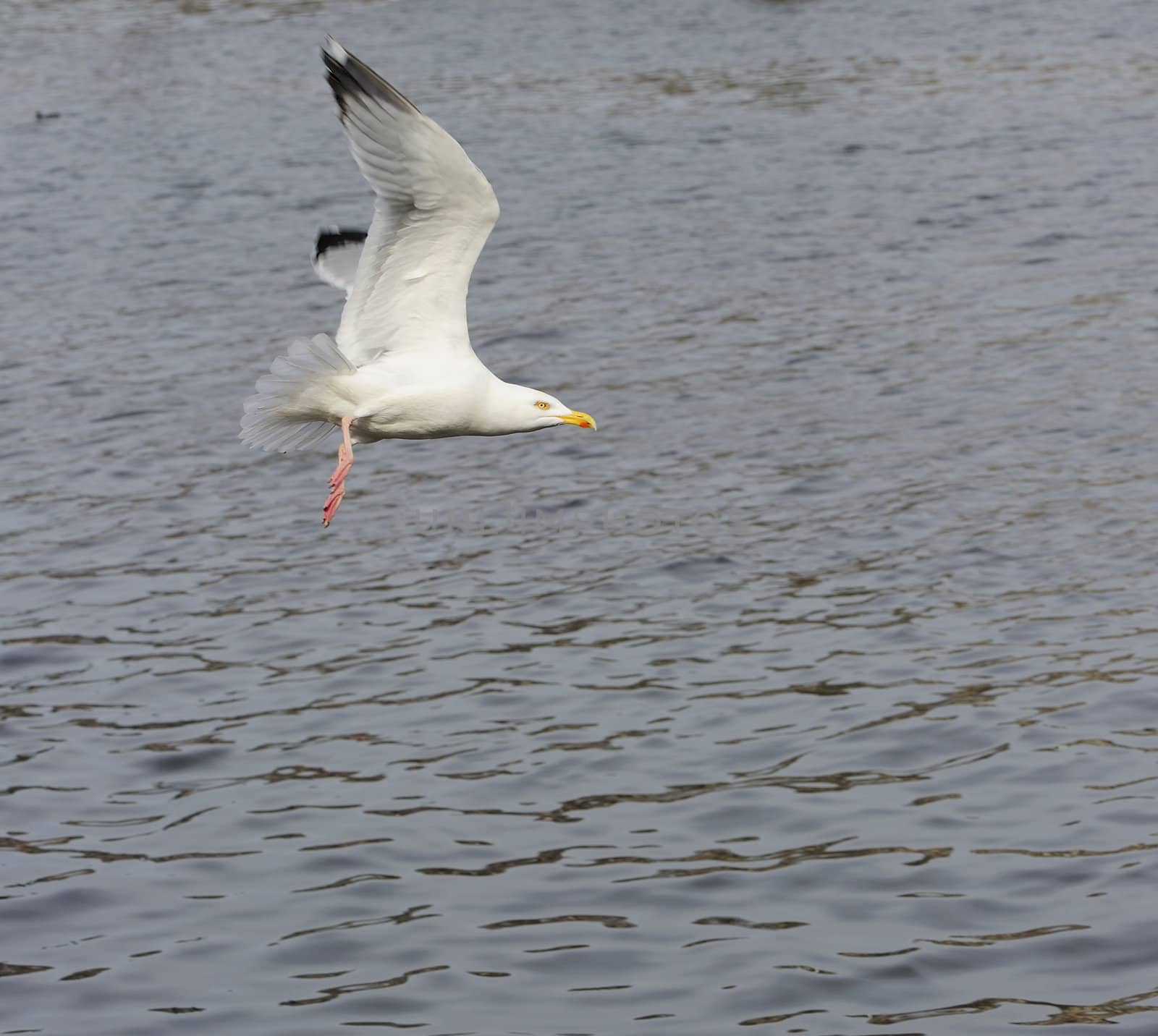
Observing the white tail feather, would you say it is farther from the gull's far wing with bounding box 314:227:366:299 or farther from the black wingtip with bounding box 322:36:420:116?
the gull's far wing with bounding box 314:227:366:299

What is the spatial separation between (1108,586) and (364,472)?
6.63 meters

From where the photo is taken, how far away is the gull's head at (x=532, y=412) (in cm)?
938

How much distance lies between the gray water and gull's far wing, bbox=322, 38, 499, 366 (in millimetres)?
2981

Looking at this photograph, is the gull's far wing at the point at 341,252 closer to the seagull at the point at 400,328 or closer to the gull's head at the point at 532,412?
the seagull at the point at 400,328

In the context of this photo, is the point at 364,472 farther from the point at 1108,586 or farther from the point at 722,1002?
the point at 722,1002

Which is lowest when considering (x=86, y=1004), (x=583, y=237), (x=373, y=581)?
(x=86, y=1004)

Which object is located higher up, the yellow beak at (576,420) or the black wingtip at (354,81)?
the black wingtip at (354,81)

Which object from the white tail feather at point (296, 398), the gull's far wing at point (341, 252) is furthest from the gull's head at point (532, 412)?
the gull's far wing at point (341, 252)

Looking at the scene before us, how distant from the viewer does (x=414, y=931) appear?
9805 millimetres

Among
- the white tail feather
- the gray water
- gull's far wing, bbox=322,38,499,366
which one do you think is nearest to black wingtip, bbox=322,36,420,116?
gull's far wing, bbox=322,38,499,366

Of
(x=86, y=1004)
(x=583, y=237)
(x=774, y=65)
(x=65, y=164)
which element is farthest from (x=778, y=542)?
(x=774, y=65)

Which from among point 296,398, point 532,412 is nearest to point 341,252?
point 296,398

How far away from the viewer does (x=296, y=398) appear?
9195 millimetres

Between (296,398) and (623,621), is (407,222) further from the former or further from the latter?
(623,621)
